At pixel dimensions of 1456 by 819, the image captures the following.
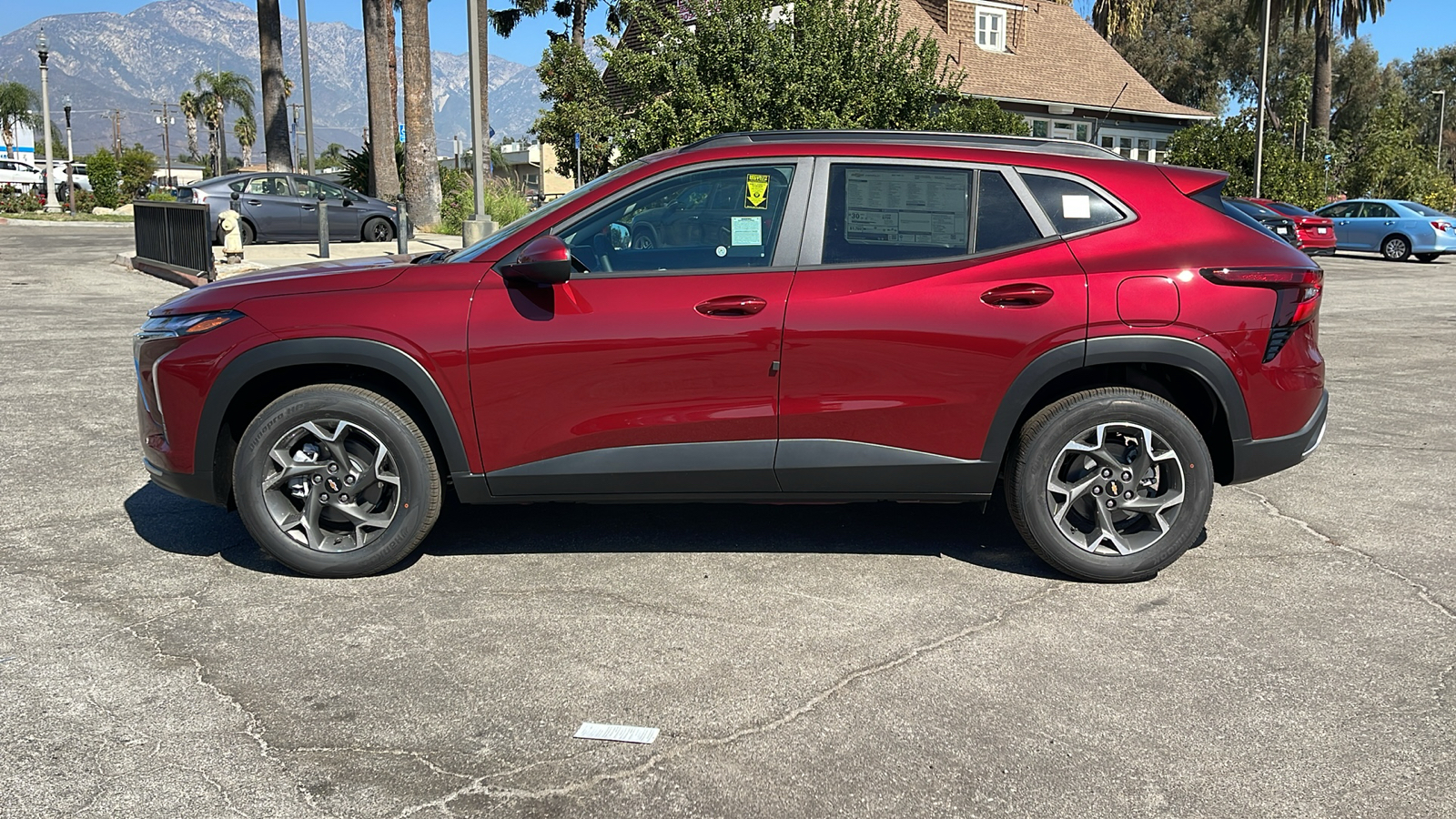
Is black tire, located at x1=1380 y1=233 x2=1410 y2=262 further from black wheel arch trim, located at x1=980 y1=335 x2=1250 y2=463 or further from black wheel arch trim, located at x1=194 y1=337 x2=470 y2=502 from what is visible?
black wheel arch trim, located at x1=194 y1=337 x2=470 y2=502

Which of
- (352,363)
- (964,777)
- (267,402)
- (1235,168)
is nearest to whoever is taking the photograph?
(964,777)

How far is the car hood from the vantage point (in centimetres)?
470

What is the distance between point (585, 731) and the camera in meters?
3.47

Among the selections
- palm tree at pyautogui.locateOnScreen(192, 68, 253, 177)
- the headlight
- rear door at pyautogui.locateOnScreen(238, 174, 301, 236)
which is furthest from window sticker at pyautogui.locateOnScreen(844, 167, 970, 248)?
palm tree at pyautogui.locateOnScreen(192, 68, 253, 177)

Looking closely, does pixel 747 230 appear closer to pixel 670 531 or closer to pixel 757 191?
pixel 757 191

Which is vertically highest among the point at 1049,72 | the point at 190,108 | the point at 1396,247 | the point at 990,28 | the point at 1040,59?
the point at 190,108

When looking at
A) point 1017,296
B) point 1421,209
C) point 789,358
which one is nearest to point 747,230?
point 789,358

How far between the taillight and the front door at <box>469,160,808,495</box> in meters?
1.67

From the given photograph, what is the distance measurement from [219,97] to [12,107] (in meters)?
22.9

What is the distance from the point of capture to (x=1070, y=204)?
470 centimetres

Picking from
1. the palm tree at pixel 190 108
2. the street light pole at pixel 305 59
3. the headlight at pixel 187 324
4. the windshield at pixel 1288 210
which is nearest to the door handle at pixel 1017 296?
the headlight at pixel 187 324

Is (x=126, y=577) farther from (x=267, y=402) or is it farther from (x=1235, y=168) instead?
(x=1235, y=168)

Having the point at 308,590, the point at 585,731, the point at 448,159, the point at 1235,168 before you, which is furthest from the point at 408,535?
the point at 448,159

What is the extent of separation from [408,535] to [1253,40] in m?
59.7
